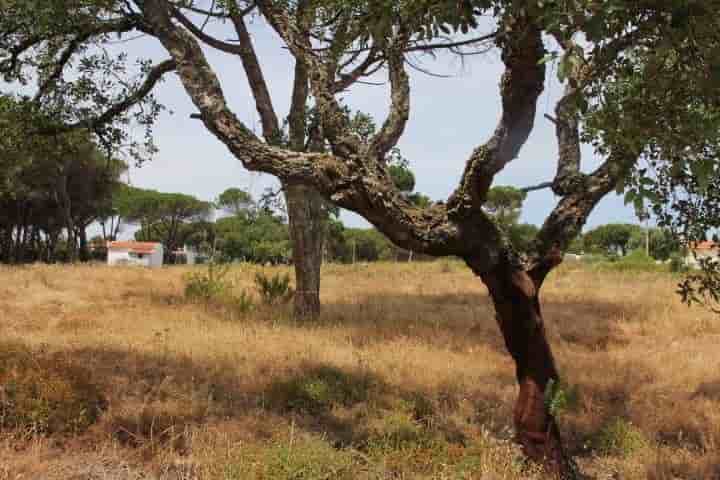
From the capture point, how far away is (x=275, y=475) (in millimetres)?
4719

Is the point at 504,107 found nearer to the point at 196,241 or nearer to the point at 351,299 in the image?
the point at 351,299

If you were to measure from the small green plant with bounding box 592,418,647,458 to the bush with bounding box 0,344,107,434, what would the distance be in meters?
5.32

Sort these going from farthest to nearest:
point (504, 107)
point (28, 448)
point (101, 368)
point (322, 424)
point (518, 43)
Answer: point (101, 368) → point (322, 424) → point (28, 448) → point (504, 107) → point (518, 43)

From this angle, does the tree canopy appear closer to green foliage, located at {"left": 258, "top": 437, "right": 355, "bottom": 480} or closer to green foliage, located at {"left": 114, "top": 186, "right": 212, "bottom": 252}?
green foliage, located at {"left": 258, "top": 437, "right": 355, "bottom": 480}

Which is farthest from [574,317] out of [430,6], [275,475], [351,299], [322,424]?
[430,6]

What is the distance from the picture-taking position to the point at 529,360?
567 centimetres

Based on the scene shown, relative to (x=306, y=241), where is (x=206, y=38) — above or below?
above

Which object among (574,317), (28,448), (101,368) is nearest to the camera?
(28,448)

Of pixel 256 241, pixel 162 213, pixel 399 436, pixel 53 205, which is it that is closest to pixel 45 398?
pixel 399 436

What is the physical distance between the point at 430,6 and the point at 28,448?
4917 mm

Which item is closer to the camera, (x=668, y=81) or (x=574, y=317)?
(x=668, y=81)

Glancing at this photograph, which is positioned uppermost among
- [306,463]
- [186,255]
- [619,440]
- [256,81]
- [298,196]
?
[256,81]

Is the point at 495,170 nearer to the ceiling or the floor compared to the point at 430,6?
nearer to the floor

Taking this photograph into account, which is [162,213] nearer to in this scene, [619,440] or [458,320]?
[458,320]
